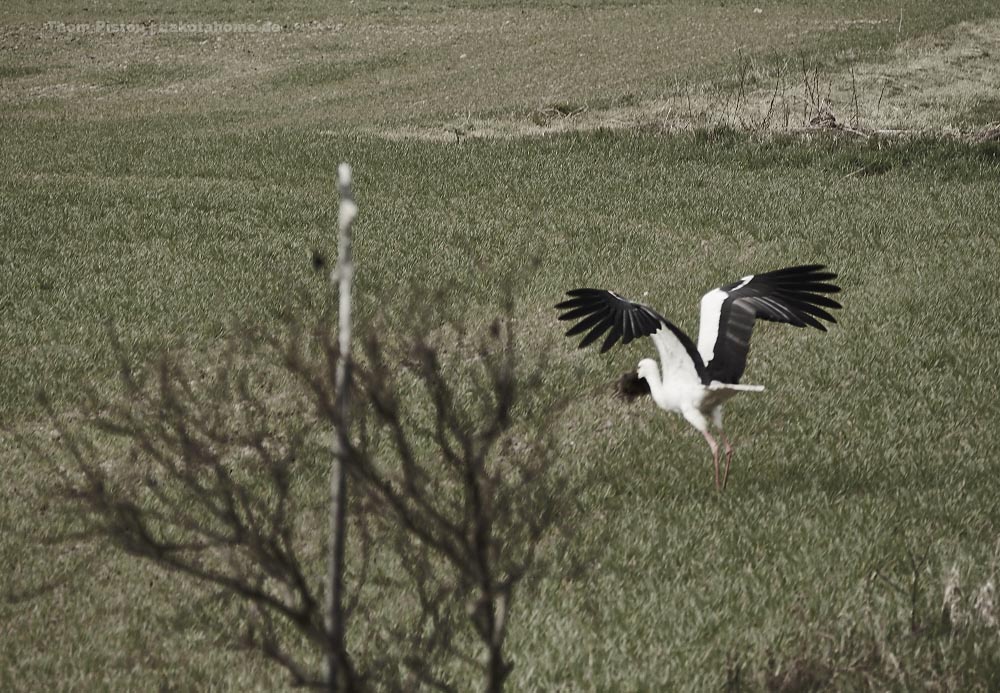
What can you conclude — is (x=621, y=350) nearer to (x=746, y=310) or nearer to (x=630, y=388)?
(x=630, y=388)

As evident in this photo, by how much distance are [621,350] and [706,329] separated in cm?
367

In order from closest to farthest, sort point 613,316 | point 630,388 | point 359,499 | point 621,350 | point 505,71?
1. point 613,316
2. point 359,499
3. point 630,388
4. point 621,350
5. point 505,71

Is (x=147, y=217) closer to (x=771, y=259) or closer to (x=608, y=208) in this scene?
(x=608, y=208)

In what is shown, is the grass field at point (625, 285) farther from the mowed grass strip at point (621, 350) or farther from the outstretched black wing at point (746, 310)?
the outstretched black wing at point (746, 310)

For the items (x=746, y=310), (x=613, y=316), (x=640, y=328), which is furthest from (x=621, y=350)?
(x=640, y=328)

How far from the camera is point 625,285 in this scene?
12289 mm

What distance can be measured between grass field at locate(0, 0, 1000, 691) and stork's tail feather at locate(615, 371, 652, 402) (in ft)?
0.52

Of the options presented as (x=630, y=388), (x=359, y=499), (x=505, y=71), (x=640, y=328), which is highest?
(x=640, y=328)

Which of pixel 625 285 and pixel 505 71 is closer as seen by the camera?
pixel 625 285

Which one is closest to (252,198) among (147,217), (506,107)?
(147,217)

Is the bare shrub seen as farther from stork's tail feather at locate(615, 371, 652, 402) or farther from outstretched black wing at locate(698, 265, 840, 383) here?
outstretched black wing at locate(698, 265, 840, 383)

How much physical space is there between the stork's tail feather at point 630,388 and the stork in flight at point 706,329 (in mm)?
1512

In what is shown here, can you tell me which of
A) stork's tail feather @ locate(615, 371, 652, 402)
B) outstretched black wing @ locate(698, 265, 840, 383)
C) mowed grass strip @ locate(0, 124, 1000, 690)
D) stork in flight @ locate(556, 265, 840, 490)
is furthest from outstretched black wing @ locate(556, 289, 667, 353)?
stork's tail feather @ locate(615, 371, 652, 402)

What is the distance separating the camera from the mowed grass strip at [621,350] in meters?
6.03
